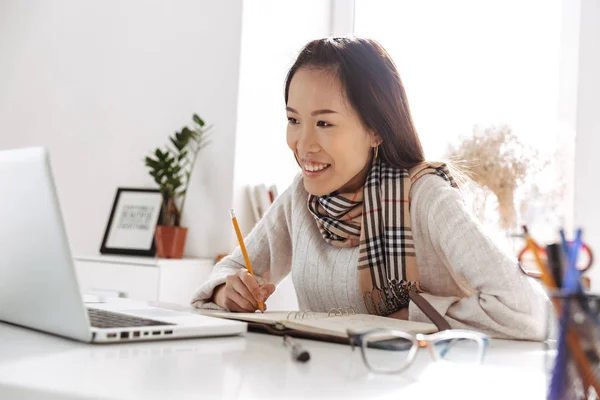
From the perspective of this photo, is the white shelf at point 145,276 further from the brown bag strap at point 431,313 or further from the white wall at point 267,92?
the brown bag strap at point 431,313

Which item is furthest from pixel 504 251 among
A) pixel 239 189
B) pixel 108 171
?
pixel 108 171

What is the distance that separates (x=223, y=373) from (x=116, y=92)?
2747mm

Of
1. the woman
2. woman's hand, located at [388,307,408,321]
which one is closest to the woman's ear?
the woman

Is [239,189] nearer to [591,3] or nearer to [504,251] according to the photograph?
[591,3]

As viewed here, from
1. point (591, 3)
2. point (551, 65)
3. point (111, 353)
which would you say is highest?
point (591, 3)

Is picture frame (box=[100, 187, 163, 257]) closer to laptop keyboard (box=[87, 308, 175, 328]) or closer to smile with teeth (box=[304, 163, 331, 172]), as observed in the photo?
smile with teeth (box=[304, 163, 331, 172])

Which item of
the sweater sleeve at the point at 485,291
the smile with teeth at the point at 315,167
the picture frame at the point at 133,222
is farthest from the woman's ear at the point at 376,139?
the picture frame at the point at 133,222

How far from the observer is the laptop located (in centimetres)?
82

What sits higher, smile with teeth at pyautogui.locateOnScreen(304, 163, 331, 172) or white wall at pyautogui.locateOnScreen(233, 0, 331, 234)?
white wall at pyautogui.locateOnScreen(233, 0, 331, 234)

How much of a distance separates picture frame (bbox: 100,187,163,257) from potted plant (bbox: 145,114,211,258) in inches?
2.7

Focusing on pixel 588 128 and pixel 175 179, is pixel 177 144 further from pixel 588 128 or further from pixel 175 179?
pixel 588 128

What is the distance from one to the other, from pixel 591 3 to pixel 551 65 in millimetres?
263

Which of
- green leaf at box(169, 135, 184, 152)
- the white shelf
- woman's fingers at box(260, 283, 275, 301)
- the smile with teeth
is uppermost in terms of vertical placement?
green leaf at box(169, 135, 184, 152)

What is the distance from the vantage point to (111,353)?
2.64ft
